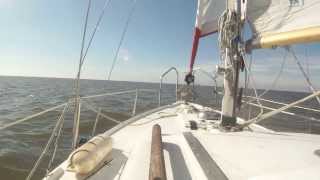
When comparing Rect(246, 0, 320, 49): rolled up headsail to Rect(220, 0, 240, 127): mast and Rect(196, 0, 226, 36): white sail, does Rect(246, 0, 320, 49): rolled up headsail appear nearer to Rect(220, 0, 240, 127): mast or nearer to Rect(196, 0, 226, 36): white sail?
Rect(220, 0, 240, 127): mast

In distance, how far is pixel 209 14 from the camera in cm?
432

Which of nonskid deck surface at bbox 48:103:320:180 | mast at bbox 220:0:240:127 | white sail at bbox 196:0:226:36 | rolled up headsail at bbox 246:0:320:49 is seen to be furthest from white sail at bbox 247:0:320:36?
nonskid deck surface at bbox 48:103:320:180

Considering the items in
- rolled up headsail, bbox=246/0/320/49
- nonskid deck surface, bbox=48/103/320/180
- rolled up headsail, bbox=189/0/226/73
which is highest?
rolled up headsail, bbox=189/0/226/73

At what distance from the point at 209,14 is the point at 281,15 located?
4.76ft

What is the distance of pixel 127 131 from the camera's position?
4070 mm

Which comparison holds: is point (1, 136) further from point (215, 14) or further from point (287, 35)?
point (287, 35)

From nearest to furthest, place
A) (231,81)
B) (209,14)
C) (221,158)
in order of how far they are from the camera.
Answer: (221,158)
(231,81)
(209,14)

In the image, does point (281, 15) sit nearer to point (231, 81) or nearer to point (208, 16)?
point (231, 81)

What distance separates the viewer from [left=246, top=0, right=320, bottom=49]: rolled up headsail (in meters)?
2.60

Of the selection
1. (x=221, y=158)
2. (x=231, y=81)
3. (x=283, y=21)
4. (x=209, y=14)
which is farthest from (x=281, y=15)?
(x=221, y=158)

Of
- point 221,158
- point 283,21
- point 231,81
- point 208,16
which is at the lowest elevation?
point 221,158

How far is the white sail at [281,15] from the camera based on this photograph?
2.71m

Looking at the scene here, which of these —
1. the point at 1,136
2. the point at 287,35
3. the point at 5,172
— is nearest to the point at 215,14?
the point at 287,35

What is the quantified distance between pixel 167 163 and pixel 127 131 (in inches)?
74.4
